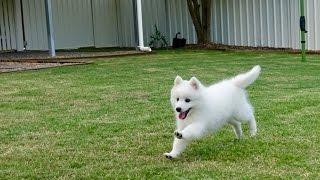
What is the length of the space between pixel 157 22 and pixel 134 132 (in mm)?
16577

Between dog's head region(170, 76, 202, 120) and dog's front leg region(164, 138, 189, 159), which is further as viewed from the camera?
dog's front leg region(164, 138, 189, 159)

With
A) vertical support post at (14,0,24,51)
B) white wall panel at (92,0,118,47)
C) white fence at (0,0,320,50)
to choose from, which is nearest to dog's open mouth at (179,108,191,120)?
white fence at (0,0,320,50)

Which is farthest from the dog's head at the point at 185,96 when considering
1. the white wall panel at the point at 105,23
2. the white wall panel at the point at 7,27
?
the white wall panel at the point at 105,23

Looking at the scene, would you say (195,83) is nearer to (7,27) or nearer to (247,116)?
(247,116)

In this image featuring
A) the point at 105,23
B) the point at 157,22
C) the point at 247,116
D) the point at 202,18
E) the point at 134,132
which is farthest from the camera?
the point at 105,23

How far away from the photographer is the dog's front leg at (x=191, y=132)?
454cm

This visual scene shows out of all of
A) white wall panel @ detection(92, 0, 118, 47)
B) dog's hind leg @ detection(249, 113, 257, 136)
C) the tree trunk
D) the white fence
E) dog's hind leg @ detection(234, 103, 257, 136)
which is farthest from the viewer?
white wall panel @ detection(92, 0, 118, 47)

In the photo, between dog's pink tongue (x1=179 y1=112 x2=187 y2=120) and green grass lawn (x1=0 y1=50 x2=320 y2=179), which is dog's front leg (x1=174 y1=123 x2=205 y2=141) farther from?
green grass lawn (x1=0 y1=50 x2=320 y2=179)

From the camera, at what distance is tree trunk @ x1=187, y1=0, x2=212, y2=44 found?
65.6ft

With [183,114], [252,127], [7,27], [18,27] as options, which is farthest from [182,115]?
[7,27]

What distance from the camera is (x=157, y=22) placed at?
73.4 feet

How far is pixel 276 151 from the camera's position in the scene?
194 inches

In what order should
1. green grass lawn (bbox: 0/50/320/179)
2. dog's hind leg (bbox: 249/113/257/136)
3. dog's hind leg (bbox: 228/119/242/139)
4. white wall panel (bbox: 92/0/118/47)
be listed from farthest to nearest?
white wall panel (bbox: 92/0/118/47), dog's hind leg (bbox: 249/113/257/136), dog's hind leg (bbox: 228/119/242/139), green grass lawn (bbox: 0/50/320/179)

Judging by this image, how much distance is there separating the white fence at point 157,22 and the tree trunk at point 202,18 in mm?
460
